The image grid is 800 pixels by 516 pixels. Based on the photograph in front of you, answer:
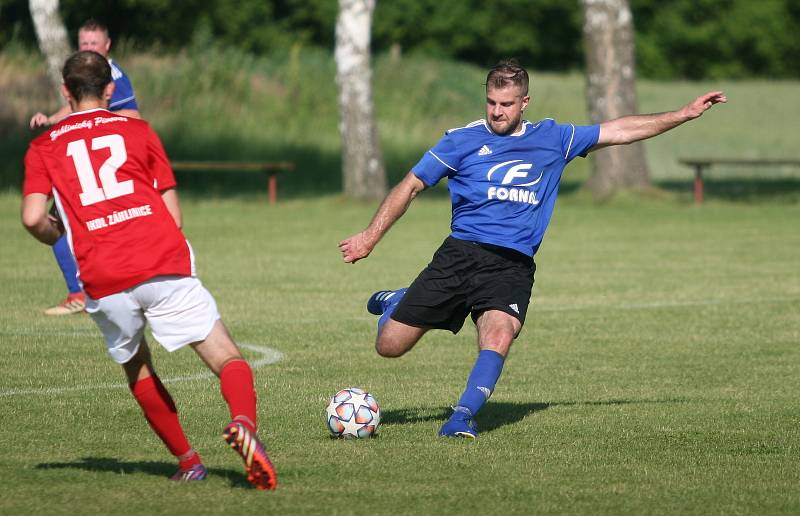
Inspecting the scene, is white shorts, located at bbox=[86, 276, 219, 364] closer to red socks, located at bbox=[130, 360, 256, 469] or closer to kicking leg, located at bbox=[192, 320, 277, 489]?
kicking leg, located at bbox=[192, 320, 277, 489]

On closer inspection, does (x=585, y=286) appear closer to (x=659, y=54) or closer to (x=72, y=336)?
(x=72, y=336)

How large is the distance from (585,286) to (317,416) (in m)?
7.16

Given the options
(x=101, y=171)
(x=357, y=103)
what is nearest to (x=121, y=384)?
(x=101, y=171)

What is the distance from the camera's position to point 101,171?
601cm

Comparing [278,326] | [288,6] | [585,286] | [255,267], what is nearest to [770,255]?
[585,286]

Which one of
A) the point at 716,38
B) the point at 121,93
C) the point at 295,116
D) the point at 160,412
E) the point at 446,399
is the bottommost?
the point at 716,38

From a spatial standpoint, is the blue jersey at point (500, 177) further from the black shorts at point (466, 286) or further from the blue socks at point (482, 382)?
the blue socks at point (482, 382)

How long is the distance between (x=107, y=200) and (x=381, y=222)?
75.1 inches

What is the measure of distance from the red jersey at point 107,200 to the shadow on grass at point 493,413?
7.65 ft

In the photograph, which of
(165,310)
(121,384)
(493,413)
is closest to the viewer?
(165,310)

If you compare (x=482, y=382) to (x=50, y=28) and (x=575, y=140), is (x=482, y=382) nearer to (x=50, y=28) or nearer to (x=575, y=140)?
(x=575, y=140)

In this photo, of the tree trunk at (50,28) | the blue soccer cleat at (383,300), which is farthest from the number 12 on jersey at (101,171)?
the tree trunk at (50,28)

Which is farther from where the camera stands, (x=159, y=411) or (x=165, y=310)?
(x=159, y=411)

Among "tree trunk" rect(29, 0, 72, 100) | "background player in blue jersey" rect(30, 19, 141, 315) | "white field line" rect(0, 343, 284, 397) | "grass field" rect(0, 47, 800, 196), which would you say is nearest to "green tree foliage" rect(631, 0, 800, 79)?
"grass field" rect(0, 47, 800, 196)
